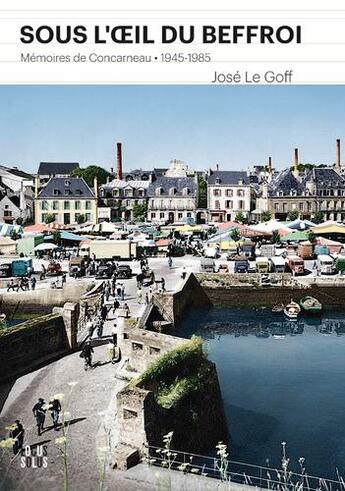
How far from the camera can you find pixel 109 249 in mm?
30344

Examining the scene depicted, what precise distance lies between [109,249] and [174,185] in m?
26.9

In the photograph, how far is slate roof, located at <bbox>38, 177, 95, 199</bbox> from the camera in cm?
5112

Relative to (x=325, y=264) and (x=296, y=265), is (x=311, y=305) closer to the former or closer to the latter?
(x=296, y=265)

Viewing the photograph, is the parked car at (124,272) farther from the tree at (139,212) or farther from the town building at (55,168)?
the town building at (55,168)

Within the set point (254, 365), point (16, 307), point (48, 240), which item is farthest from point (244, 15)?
point (48, 240)

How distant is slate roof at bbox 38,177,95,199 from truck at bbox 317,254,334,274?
88.0ft

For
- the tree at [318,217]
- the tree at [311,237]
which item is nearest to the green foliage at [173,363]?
the tree at [311,237]

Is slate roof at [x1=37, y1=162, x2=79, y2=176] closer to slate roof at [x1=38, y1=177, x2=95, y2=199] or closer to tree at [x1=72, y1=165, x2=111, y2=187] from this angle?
tree at [x1=72, y1=165, x2=111, y2=187]

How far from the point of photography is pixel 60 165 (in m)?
79.2

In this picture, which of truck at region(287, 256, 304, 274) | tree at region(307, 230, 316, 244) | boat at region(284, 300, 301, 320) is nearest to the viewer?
boat at region(284, 300, 301, 320)

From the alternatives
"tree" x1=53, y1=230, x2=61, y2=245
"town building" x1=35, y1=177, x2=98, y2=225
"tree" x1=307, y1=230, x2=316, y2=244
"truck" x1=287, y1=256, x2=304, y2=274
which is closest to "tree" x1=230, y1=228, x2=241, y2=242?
"tree" x1=307, y1=230, x2=316, y2=244

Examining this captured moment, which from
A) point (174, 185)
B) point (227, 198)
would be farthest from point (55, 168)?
point (227, 198)

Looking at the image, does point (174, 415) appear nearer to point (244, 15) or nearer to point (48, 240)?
point (244, 15)

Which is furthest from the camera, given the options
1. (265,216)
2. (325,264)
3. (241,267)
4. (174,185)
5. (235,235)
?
(174,185)
